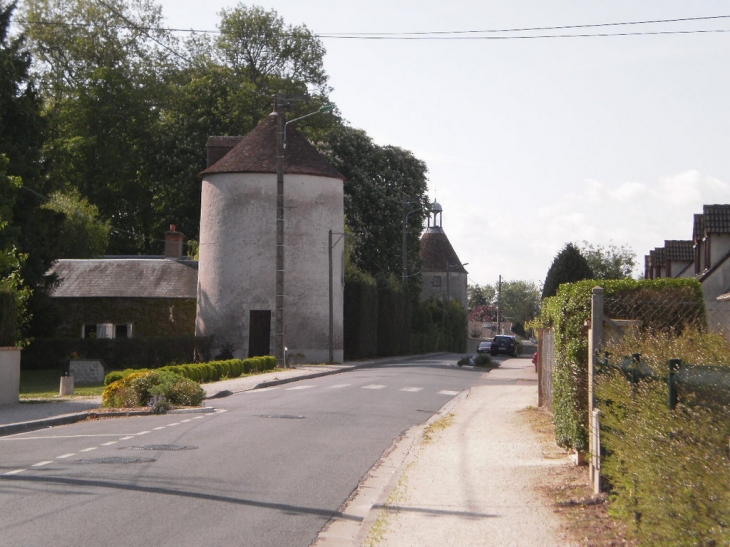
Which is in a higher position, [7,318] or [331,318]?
[331,318]

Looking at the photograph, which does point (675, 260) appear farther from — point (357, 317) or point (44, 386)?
point (44, 386)

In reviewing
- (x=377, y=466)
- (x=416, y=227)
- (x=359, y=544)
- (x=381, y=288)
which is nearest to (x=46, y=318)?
(x=381, y=288)

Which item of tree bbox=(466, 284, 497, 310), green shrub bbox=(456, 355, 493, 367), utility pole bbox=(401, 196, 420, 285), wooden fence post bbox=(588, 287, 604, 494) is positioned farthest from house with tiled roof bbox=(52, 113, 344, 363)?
tree bbox=(466, 284, 497, 310)

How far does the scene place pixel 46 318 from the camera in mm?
45312

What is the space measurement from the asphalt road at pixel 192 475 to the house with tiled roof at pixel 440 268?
3038 inches

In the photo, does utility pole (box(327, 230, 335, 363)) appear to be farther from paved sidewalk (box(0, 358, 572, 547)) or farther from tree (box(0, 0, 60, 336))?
paved sidewalk (box(0, 358, 572, 547))

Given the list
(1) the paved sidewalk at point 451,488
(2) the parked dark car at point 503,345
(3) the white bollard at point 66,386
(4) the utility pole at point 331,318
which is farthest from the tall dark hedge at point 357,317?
(1) the paved sidewalk at point 451,488

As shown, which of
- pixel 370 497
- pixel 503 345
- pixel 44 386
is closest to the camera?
pixel 370 497

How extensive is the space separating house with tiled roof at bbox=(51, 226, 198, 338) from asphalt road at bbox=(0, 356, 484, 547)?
2915cm

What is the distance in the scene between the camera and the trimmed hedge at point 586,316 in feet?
39.3

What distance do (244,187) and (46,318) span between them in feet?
36.5

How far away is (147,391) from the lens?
21.9 meters

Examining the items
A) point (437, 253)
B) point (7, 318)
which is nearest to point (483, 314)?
point (437, 253)

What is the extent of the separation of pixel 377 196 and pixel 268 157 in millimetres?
15655
